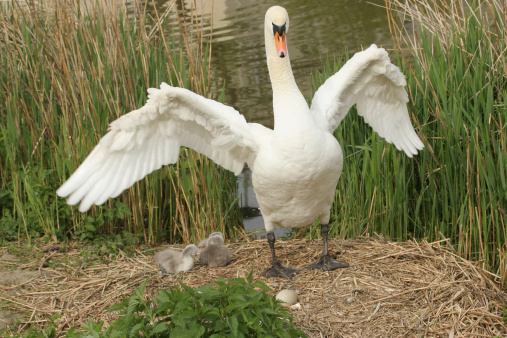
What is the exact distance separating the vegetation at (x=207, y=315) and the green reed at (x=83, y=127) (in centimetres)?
243

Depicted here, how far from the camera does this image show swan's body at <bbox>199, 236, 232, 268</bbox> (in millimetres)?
5016

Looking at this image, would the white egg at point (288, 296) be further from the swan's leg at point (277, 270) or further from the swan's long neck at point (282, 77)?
the swan's long neck at point (282, 77)

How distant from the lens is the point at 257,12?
562 inches

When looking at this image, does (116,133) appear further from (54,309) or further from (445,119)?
(445,119)

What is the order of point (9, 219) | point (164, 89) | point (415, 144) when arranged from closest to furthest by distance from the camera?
1. point (164, 89)
2. point (415, 144)
3. point (9, 219)

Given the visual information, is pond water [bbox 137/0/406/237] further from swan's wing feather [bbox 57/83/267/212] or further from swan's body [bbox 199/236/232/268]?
swan's wing feather [bbox 57/83/267/212]

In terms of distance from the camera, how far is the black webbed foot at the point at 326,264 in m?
4.82

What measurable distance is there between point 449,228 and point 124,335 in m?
3.06

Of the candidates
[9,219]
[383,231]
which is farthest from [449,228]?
[9,219]

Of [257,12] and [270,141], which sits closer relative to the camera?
[270,141]

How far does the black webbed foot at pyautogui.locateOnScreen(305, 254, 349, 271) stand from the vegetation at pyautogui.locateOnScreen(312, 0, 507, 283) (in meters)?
0.71

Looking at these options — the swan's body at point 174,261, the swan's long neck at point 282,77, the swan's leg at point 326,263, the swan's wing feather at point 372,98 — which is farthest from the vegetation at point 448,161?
the swan's body at point 174,261

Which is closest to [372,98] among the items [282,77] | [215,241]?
[282,77]

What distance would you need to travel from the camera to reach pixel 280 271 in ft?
15.9
